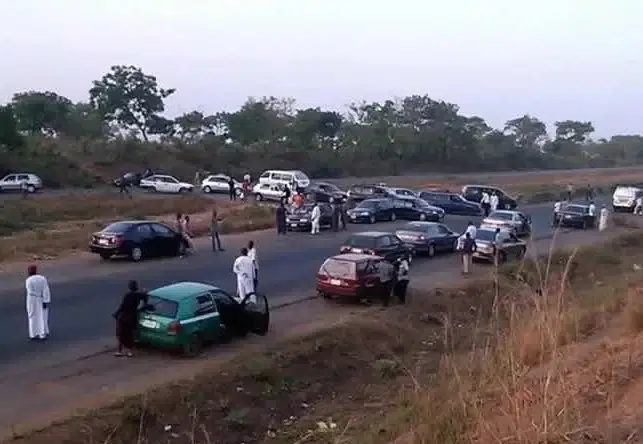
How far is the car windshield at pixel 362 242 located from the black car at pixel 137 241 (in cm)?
640

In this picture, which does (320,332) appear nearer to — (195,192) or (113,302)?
(113,302)

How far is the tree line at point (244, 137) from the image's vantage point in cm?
7706

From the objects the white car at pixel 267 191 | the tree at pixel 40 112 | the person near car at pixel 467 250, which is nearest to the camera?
the person near car at pixel 467 250

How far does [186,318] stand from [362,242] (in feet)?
45.3

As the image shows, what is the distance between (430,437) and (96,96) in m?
92.2

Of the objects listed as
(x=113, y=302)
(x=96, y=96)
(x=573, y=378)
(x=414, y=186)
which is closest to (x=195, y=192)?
(x=414, y=186)

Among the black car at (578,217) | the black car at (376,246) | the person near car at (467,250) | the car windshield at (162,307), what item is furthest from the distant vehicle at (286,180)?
the car windshield at (162,307)

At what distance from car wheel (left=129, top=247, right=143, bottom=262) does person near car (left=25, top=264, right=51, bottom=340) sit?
11.9 metres

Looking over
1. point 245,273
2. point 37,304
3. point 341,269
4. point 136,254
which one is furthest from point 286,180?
point 37,304

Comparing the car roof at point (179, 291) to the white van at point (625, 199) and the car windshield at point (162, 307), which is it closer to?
the car windshield at point (162, 307)

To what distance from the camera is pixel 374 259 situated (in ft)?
83.4

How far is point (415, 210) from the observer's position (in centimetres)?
4975

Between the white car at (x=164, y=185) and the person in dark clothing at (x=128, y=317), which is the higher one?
the person in dark clothing at (x=128, y=317)

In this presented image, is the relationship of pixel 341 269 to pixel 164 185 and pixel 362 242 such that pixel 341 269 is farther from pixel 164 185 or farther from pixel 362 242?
pixel 164 185
